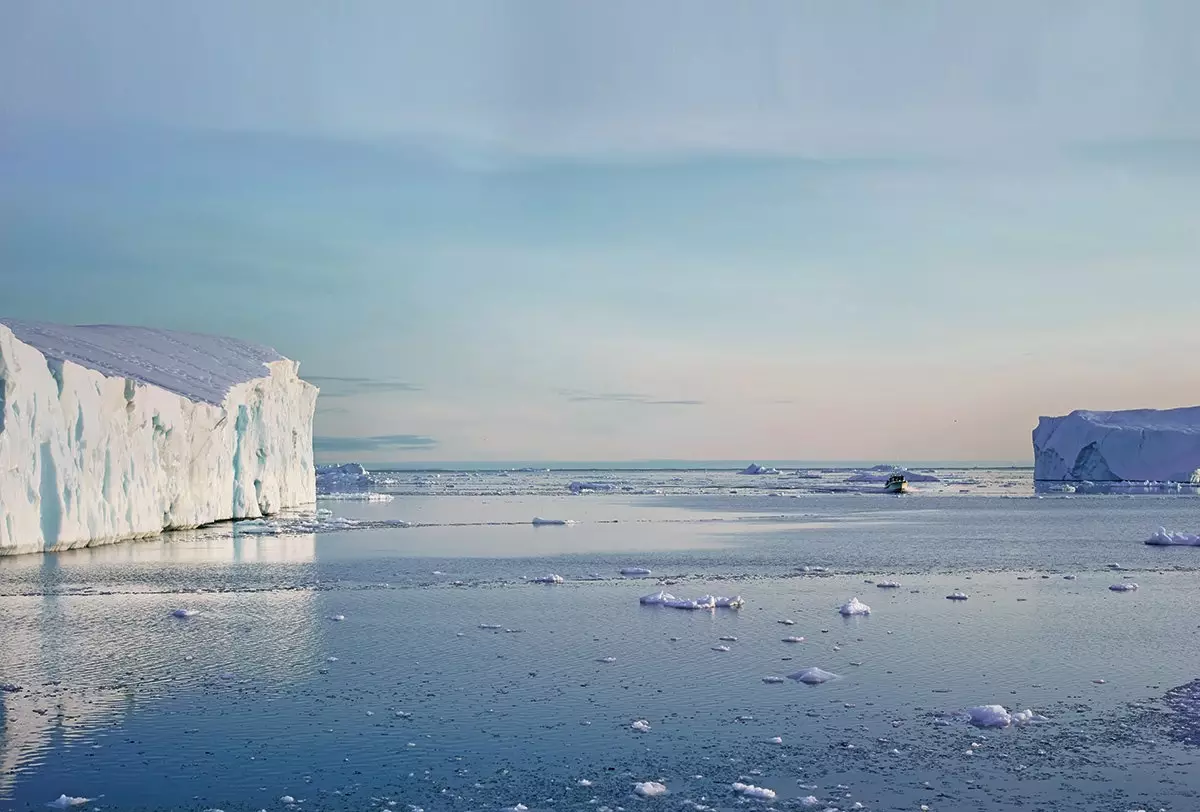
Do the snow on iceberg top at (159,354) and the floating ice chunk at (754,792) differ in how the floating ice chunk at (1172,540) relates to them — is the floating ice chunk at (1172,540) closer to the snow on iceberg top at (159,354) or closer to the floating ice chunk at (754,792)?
the floating ice chunk at (754,792)

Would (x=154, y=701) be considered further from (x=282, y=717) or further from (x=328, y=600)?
(x=328, y=600)

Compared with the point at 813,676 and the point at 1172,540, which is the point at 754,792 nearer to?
the point at 813,676

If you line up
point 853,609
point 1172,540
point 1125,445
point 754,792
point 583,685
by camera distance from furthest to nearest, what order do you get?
point 1125,445 → point 1172,540 → point 853,609 → point 583,685 → point 754,792

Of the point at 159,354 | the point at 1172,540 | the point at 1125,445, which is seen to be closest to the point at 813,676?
the point at 1172,540

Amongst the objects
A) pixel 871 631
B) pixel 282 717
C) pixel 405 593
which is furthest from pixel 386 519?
pixel 282 717

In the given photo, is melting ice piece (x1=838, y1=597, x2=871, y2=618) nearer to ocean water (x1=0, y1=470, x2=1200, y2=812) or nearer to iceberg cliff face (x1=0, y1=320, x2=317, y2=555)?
ocean water (x1=0, y1=470, x2=1200, y2=812)

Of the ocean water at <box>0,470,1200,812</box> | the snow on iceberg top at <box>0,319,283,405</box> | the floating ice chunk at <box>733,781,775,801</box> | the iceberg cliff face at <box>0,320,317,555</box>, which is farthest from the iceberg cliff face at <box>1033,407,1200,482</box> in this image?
the floating ice chunk at <box>733,781,775,801</box>
